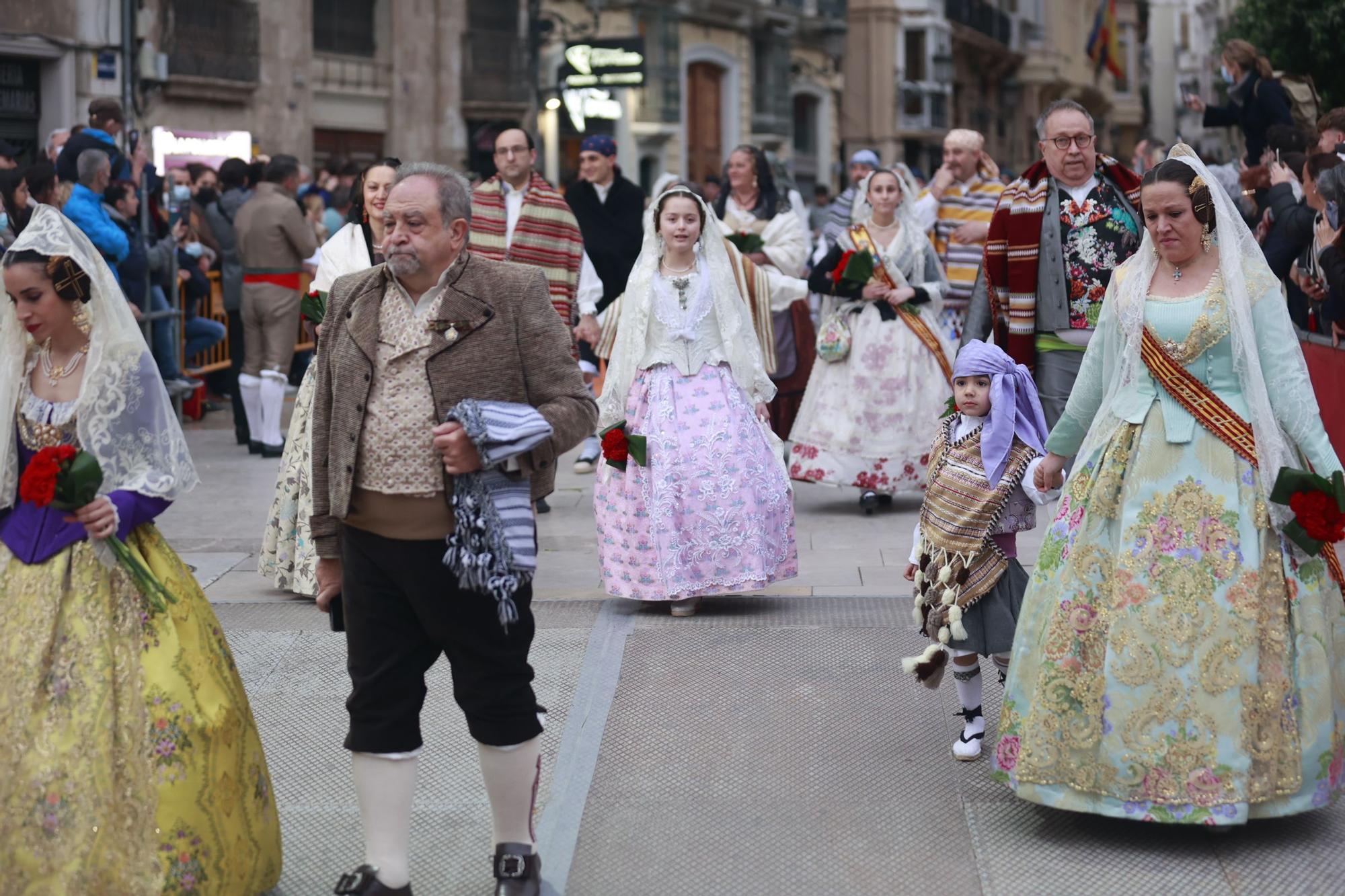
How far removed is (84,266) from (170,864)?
138cm

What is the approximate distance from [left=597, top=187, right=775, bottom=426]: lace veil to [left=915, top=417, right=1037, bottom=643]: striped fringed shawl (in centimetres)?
207

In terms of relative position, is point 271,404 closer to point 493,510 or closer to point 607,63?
point 493,510

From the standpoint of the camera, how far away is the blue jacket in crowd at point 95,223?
1039cm

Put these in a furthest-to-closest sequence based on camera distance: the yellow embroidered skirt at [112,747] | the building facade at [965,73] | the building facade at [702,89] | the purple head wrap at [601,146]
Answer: the building facade at [965,73], the building facade at [702,89], the purple head wrap at [601,146], the yellow embroidered skirt at [112,747]

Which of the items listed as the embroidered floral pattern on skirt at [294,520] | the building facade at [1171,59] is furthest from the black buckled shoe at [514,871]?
the building facade at [1171,59]

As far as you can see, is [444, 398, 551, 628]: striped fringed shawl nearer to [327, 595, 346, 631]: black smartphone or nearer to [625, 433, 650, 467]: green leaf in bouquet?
[327, 595, 346, 631]: black smartphone

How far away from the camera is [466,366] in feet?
13.9

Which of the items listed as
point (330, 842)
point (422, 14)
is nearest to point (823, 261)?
point (330, 842)

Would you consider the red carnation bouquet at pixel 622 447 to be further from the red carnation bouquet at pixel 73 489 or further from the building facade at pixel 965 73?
the building facade at pixel 965 73

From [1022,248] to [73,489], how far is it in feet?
12.5

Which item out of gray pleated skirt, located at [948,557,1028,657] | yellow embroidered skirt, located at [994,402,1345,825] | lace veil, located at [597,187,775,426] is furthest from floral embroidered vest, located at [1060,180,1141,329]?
yellow embroidered skirt, located at [994,402,1345,825]

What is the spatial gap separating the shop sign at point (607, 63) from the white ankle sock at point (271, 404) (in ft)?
52.8

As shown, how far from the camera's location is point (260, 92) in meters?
23.0

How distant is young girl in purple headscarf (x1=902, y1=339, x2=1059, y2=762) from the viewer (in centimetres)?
546
